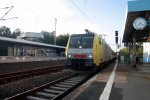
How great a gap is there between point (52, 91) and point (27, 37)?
363ft

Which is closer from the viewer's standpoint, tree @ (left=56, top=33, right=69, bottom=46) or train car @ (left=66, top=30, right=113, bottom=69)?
train car @ (left=66, top=30, right=113, bottom=69)

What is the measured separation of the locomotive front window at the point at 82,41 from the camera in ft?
61.4

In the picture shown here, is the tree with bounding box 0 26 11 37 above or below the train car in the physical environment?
above

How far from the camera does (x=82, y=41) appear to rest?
1903cm

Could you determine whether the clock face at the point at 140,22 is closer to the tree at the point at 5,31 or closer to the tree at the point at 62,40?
the tree at the point at 62,40

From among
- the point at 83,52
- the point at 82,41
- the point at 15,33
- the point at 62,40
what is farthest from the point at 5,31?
the point at 83,52

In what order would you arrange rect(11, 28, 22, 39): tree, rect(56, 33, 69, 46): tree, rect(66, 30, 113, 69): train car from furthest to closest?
1. rect(11, 28, 22, 39): tree
2. rect(56, 33, 69, 46): tree
3. rect(66, 30, 113, 69): train car

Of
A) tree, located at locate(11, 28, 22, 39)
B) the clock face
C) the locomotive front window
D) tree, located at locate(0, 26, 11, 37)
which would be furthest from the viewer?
tree, located at locate(11, 28, 22, 39)

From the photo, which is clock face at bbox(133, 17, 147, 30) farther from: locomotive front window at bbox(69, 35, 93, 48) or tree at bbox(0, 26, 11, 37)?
tree at bbox(0, 26, 11, 37)

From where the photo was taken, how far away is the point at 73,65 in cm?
1884

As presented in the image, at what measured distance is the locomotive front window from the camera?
18706 millimetres

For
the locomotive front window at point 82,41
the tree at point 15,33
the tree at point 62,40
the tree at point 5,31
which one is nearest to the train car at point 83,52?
the locomotive front window at point 82,41

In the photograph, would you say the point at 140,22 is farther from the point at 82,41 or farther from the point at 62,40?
the point at 62,40

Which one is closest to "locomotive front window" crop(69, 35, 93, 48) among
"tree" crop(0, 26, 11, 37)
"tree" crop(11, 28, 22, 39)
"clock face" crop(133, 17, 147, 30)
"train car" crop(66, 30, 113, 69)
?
"train car" crop(66, 30, 113, 69)
